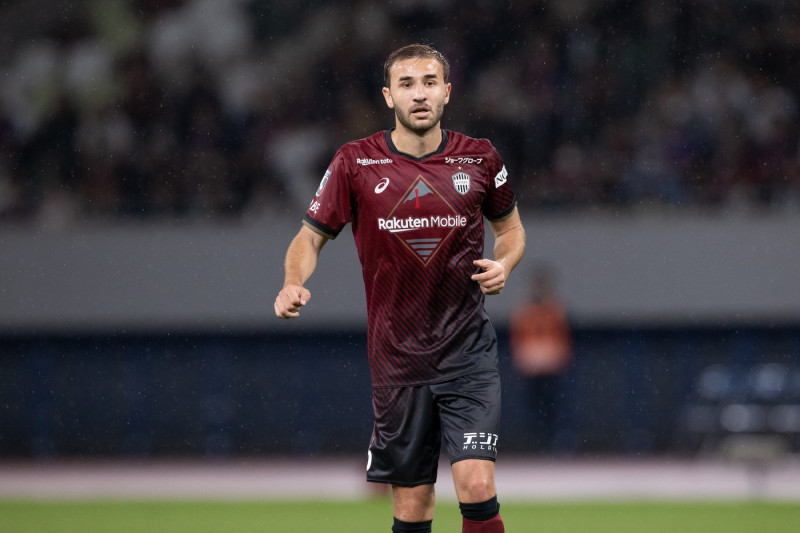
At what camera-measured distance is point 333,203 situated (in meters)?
5.68

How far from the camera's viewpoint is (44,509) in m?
11.0

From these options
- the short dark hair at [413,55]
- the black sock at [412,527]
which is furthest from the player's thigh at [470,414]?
the short dark hair at [413,55]

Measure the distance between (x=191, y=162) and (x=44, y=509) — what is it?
5.95 metres

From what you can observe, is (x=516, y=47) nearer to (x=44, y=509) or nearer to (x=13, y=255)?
(x=13, y=255)

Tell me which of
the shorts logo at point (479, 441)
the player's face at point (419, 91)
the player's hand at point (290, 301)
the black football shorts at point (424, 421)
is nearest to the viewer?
the player's hand at point (290, 301)

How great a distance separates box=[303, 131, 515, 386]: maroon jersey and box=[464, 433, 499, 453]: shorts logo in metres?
0.31

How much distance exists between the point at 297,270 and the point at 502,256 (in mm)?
984

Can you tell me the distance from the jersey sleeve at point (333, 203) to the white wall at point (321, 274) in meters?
9.37

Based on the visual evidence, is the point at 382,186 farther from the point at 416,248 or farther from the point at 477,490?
the point at 477,490

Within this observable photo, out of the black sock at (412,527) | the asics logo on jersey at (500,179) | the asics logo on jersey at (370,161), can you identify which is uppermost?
the asics logo on jersey at (370,161)

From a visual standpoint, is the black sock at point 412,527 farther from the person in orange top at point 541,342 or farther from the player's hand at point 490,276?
the person in orange top at point 541,342

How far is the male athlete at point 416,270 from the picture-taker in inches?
220

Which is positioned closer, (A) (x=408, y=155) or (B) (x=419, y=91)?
(B) (x=419, y=91)

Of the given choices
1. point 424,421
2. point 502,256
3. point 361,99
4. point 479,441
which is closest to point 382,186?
point 502,256
